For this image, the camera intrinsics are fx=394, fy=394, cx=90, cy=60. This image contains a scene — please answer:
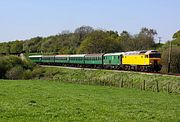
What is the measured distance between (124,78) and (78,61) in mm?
35824

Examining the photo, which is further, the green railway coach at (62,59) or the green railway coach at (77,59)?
the green railway coach at (62,59)

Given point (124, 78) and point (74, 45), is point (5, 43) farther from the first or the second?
point (124, 78)

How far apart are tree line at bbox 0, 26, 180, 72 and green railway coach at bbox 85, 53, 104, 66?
47.7ft

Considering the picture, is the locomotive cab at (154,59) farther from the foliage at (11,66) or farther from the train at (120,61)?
the foliage at (11,66)

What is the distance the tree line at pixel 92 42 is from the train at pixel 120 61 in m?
6.60

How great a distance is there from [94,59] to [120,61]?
1253 centimetres

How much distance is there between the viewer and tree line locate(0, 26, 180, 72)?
123 meters

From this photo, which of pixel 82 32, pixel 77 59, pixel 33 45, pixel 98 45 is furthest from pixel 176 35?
pixel 33 45

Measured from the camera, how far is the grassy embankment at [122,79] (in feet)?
140

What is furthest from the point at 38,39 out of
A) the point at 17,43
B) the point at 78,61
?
the point at 78,61

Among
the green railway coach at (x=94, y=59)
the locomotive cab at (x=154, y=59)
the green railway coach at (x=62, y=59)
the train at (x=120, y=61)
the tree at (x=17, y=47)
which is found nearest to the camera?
the locomotive cab at (x=154, y=59)

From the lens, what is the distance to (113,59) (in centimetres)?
7019

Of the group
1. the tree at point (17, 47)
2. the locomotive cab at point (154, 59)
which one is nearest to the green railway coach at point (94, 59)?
the locomotive cab at point (154, 59)

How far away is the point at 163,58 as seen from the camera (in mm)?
64562
